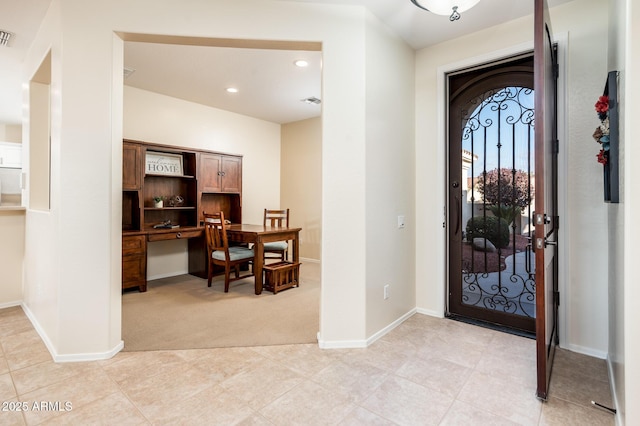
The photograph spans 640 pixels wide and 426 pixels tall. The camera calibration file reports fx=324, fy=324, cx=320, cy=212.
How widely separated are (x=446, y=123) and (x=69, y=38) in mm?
3088

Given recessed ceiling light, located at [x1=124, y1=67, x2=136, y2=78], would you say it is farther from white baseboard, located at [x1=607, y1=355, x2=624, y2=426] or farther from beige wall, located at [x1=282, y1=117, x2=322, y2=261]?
white baseboard, located at [x1=607, y1=355, x2=624, y2=426]

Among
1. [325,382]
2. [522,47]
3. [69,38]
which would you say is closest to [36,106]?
[69,38]

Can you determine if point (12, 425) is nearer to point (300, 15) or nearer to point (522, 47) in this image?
point (300, 15)

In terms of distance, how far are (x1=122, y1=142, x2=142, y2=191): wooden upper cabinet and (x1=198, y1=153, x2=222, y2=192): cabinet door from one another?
0.85 metres

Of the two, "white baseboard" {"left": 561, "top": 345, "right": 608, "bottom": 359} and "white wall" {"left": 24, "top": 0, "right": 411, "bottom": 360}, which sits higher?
"white wall" {"left": 24, "top": 0, "right": 411, "bottom": 360}

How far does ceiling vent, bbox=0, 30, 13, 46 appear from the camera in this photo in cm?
289

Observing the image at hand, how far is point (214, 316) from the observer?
10.5ft

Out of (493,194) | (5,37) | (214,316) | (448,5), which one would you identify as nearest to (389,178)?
(493,194)

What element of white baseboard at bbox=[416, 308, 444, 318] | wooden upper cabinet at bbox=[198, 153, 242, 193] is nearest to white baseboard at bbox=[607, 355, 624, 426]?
white baseboard at bbox=[416, 308, 444, 318]

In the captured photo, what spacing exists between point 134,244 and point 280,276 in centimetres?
184

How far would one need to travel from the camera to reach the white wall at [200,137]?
4.50 m

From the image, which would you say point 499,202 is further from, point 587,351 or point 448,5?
point 448,5

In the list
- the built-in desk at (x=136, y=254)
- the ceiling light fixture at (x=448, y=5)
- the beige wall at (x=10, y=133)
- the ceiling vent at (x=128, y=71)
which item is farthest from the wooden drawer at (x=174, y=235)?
the beige wall at (x=10, y=133)

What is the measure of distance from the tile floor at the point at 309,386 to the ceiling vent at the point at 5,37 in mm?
2662
